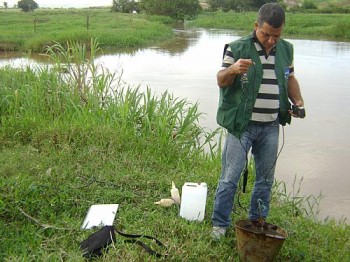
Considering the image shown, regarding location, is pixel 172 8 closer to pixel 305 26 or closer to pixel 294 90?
pixel 305 26

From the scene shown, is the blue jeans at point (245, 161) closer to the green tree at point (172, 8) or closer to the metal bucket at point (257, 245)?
the metal bucket at point (257, 245)

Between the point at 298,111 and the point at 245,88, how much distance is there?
355 mm

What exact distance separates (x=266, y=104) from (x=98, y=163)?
1.61 m

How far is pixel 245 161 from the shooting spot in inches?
98.1

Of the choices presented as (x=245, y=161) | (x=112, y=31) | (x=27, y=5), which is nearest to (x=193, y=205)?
(x=245, y=161)

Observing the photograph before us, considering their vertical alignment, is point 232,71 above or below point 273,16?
below

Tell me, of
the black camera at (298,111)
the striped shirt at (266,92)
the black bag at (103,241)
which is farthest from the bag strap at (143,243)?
the black camera at (298,111)

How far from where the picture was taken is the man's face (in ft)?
7.39

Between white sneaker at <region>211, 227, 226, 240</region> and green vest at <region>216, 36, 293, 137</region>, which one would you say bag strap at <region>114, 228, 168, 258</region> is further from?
green vest at <region>216, 36, 293, 137</region>

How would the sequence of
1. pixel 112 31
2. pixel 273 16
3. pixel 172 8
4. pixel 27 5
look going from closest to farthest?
pixel 273 16 < pixel 112 31 < pixel 172 8 < pixel 27 5

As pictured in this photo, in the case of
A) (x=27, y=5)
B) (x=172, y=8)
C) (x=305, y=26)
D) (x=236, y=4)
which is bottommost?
(x=305, y=26)

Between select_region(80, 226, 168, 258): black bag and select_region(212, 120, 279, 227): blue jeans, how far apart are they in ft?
1.41

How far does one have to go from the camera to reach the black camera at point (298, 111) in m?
2.45

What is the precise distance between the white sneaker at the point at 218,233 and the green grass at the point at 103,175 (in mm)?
36
